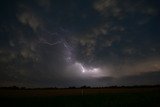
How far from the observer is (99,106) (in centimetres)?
2281

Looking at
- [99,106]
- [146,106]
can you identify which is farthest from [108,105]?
[146,106]

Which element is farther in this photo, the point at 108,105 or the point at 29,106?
the point at 108,105

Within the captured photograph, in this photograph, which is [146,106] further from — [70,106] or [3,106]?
[3,106]

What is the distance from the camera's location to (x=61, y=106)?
22141mm

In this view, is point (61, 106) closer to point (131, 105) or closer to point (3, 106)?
point (3, 106)

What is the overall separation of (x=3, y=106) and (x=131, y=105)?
13.0 metres

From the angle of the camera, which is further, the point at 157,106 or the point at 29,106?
the point at 157,106

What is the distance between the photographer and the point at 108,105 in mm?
23406

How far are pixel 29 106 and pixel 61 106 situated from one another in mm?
3075

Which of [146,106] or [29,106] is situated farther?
[146,106]

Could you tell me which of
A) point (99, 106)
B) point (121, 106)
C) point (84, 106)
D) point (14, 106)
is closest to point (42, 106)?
point (14, 106)

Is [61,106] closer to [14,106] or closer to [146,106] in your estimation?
[14,106]

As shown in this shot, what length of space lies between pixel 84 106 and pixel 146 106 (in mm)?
6642

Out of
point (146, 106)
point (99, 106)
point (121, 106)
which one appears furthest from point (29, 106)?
point (146, 106)
